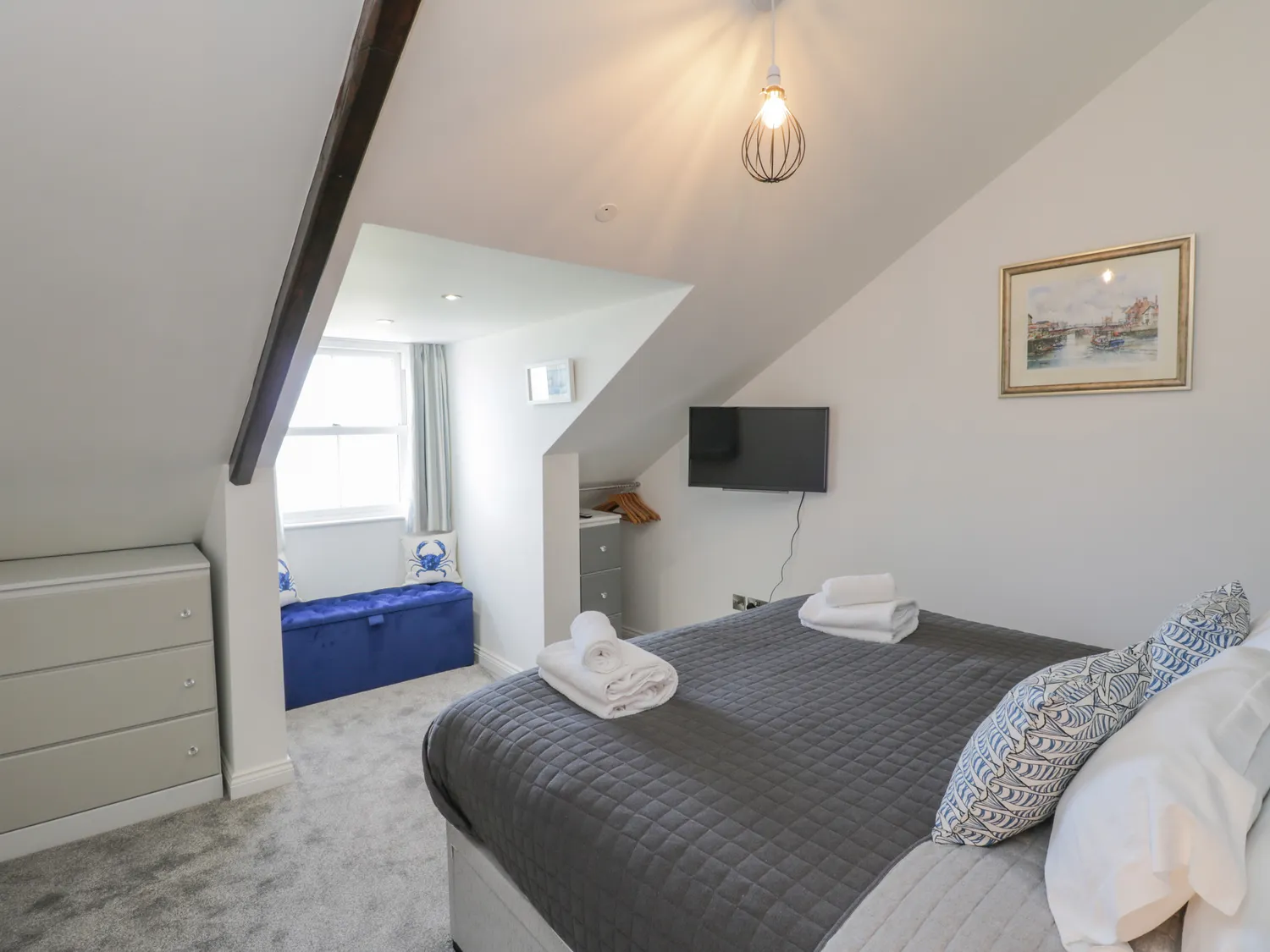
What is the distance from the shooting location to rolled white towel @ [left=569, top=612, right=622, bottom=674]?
5.94 feet

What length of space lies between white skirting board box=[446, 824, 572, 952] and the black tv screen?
227 cm

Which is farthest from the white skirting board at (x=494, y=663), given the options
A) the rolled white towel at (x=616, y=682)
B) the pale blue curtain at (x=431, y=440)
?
the rolled white towel at (x=616, y=682)

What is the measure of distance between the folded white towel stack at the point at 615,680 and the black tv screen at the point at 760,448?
5.87 feet

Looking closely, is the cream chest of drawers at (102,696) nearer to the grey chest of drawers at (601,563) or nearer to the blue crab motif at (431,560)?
the blue crab motif at (431,560)

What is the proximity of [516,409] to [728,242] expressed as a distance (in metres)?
1.71

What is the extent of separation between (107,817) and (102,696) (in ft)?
1.49

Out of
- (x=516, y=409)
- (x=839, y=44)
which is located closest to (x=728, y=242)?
(x=839, y=44)

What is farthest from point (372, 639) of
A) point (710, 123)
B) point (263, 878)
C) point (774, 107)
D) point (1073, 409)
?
point (1073, 409)

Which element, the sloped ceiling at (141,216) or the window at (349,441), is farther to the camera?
the window at (349,441)

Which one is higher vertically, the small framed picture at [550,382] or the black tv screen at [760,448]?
the small framed picture at [550,382]

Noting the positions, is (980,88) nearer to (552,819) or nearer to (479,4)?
(479,4)

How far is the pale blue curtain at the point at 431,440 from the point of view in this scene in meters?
4.38

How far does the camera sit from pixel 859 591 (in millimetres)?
2422

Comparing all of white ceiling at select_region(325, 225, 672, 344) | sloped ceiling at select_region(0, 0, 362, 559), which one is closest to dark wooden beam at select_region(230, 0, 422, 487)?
sloped ceiling at select_region(0, 0, 362, 559)
